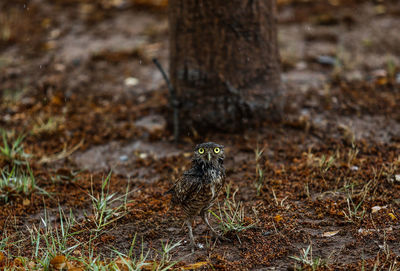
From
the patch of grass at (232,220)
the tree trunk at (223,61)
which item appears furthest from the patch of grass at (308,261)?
the tree trunk at (223,61)

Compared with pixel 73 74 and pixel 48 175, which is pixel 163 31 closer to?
pixel 73 74

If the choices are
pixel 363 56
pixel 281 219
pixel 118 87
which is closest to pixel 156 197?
pixel 281 219

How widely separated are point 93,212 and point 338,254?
204 centimetres

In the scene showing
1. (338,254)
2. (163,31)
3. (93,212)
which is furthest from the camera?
(163,31)

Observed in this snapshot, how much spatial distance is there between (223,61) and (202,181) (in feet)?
6.31

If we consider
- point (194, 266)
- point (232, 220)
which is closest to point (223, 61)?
point (232, 220)

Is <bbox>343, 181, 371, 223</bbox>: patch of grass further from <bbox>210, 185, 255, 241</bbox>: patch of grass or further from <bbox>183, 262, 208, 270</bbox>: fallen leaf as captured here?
<bbox>183, 262, 208, 270</bbox>: fallen leaf

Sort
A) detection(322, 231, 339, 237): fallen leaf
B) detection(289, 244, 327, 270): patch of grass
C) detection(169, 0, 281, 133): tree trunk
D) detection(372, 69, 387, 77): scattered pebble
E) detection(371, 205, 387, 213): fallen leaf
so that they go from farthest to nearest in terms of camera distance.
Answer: detection(372, 69, 387, 77): scattered pebble
detection(169, 0, 281, 133): tree trunk
detection(371, 205, 387, 213): fallen leaf
detection(322, 231, 339, 237): fallen leaf
detection(289, 244, 327, 270): patch of grass

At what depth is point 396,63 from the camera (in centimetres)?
661

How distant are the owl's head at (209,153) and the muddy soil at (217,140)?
0.58 metres

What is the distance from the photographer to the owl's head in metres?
3.21

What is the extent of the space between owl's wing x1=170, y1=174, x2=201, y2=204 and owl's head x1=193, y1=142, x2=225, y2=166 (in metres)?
0.14

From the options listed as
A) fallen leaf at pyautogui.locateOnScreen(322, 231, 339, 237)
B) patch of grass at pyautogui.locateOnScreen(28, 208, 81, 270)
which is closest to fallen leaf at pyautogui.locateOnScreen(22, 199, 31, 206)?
patch of grass at pyautogui.locateOnScreen(28, 208, 81, 270)

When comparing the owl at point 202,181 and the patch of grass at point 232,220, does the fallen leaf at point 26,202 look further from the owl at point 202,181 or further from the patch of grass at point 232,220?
the patch of grass at point 232,220
